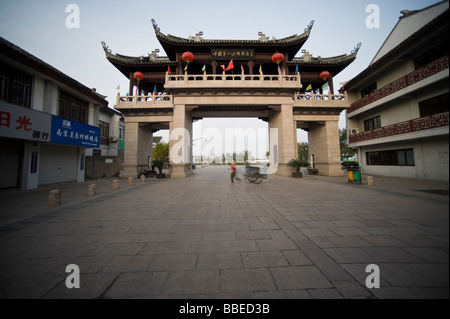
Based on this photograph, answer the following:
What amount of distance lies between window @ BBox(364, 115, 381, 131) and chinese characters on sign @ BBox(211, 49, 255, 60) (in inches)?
454

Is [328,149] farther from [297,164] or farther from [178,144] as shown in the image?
[178,144]

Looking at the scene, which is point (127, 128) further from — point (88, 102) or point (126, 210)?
point (126, 210)

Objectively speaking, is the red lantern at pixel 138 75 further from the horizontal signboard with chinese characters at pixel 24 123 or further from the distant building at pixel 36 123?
the horizontal signboard with chinese characters at pixel 24 123

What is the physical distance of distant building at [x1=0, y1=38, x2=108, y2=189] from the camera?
7789mm

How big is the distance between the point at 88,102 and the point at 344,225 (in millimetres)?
17054

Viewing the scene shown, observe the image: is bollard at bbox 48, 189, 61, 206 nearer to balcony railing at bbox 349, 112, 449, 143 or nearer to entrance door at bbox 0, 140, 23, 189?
entrance door at bbox 0, 140, 23, 189

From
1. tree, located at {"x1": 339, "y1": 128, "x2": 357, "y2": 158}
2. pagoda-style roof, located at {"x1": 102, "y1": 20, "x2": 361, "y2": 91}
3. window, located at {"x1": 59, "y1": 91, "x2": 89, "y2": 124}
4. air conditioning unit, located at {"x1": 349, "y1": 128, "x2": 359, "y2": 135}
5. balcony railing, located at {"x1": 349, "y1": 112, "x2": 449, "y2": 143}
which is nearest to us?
balcony railing, located at {"x1": 349, "y1": 112, "x2": 449, "y2": 143}

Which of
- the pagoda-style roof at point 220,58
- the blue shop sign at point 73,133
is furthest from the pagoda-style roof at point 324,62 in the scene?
the blue shop sign at point 73,133

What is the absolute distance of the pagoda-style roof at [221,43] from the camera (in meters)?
14.3

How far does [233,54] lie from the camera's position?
48.5 ft

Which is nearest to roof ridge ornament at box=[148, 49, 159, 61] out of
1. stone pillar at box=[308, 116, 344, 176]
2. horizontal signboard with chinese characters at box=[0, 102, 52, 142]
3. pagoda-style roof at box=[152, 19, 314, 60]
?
pagoda-style roof at box=[152, 19, 314, 60]

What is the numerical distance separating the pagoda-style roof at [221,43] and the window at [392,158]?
38.0 ft

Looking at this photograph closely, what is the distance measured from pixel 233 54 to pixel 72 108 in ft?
42.3

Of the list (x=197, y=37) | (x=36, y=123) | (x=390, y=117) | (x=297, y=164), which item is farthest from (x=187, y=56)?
(x=390, y=117)
